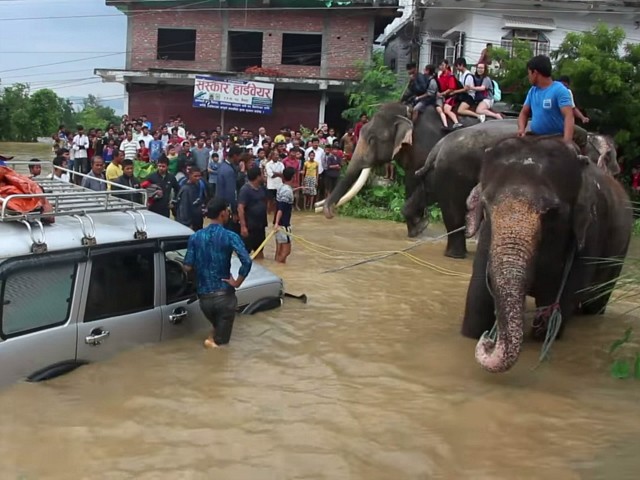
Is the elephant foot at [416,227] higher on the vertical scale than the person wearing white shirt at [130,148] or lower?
lower

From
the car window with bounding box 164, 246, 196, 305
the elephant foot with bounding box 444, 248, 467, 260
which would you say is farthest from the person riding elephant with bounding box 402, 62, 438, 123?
the car window with bounding box 164, 246, 196, 305

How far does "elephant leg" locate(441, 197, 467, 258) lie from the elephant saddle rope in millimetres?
6829

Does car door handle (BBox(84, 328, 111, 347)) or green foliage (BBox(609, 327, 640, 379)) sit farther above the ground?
car door handle (BBox(84, 328, 111, 347))

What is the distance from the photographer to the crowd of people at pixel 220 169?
1077cm

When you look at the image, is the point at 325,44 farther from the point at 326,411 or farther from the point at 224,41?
the point at 326,411

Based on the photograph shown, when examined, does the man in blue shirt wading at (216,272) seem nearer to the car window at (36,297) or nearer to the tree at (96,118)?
the car window at (36,297)

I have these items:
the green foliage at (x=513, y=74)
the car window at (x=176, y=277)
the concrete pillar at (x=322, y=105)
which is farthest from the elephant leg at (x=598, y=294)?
the concrete pillar at (x=322, y=105)

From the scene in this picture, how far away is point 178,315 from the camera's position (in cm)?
630

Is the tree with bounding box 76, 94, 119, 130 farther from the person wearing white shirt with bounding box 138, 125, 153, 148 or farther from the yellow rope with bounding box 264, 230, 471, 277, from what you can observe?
the yellow rope with bounding box 264, 230, 471, 277

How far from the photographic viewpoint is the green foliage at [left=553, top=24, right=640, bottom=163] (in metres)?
18.5

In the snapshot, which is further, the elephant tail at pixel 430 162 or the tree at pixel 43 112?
the tree at pixel 43 112

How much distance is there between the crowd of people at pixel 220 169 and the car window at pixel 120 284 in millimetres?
3180

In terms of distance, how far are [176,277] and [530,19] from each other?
74.5 ft

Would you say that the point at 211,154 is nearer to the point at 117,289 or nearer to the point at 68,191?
the point at 68,191
